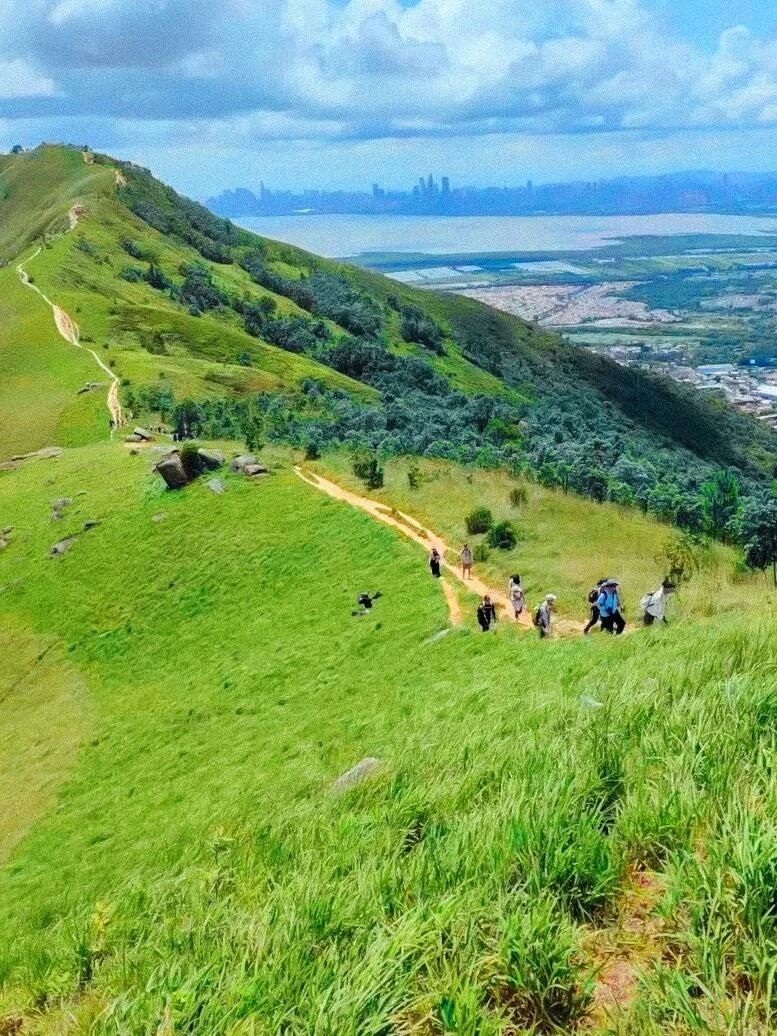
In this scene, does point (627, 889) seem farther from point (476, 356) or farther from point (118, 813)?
point (476, 356)

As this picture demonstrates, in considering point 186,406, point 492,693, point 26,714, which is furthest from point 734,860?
point 186,406

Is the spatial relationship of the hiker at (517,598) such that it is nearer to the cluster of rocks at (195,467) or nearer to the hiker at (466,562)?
the hiker at (466,562)

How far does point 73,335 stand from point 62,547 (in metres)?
51.6

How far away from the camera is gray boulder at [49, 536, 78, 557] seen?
3769cm

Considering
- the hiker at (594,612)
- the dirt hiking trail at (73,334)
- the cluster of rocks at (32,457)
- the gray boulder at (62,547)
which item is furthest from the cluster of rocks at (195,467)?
the hiker at (594,612)

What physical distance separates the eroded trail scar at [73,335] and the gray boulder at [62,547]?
2042 centimetres

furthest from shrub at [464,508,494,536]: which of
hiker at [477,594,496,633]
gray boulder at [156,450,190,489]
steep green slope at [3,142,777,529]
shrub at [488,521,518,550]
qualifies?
gray boulder at [156,450,190,489]

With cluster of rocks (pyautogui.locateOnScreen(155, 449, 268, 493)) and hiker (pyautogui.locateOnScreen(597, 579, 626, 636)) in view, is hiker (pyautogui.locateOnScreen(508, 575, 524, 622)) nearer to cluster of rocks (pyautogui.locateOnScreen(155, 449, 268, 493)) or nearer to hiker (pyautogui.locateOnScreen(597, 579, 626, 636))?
hiker (pyautogui.locateOnScreen(597, 579, 626, 636))

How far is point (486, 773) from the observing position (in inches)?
333

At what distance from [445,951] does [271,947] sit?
140 cm

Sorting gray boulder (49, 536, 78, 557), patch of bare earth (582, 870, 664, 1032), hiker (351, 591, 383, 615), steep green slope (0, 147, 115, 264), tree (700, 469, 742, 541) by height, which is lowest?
→ tree (700, 469, 742, 541)

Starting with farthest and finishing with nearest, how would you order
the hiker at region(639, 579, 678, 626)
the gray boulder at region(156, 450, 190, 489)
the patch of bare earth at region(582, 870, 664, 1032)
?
the gray boulder at region(156, 450, 190, 489) → the hiker at region(639, 579, 678, 626) → the patch of bare earth at region(582, 870, 664, 1032)

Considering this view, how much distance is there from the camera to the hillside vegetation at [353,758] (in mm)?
5480

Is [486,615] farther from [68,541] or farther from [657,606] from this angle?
[68,541]
